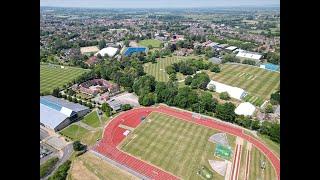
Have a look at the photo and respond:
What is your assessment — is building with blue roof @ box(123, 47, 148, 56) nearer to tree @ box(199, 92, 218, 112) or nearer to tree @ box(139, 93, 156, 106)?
tree @ box(139, 93, 156, 106)

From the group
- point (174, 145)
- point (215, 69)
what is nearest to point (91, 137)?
point (174, 145)

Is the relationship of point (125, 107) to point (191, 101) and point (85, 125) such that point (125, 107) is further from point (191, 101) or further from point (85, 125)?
point (191, 101)

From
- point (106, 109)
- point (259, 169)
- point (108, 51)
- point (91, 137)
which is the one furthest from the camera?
point (108, 51)

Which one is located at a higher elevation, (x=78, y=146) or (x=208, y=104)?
(x=208, y=104)

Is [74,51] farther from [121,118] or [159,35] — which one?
[121,118]

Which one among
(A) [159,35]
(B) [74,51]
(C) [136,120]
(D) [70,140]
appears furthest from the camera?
(A) [159,35]

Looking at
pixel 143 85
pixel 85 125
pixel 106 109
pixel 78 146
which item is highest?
pixel 143 85
